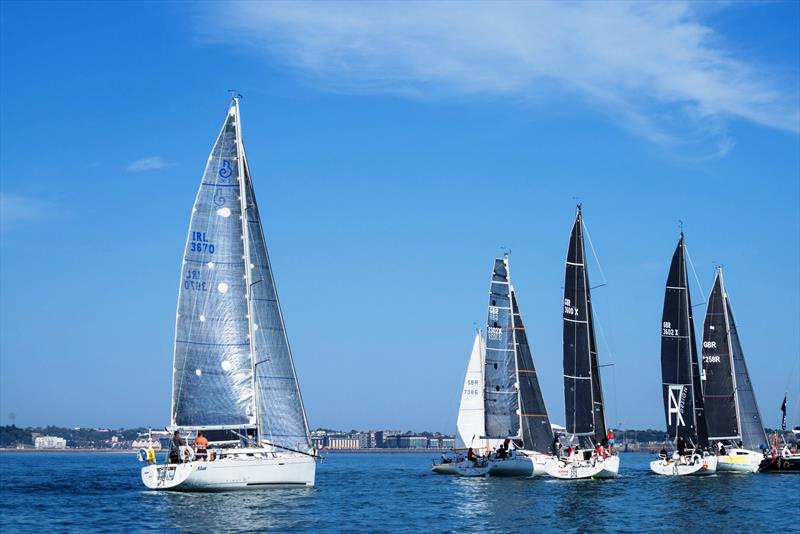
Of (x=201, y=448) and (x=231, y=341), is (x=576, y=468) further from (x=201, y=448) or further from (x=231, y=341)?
(x=201, y=448)

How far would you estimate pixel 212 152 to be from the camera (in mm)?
46344

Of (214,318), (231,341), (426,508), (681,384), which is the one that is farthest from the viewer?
(681,384)

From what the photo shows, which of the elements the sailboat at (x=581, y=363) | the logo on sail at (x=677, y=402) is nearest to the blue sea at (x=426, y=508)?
the sailboat at (x=581, y=363)

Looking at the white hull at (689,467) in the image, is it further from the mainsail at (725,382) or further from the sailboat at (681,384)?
the mainsail at (725,382)

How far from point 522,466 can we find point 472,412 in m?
11.3

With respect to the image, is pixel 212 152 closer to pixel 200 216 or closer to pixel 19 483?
pixel 200 216

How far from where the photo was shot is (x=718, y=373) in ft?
237

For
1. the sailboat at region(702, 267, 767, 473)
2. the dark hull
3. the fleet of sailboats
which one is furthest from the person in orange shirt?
the dark hull

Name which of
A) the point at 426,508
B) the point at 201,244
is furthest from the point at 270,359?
the point at 426,508

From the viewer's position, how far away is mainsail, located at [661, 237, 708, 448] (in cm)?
6769

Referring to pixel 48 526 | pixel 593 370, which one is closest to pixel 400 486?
pixel 593 370

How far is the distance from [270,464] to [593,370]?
27.0 meters

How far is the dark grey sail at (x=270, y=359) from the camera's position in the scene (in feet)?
151

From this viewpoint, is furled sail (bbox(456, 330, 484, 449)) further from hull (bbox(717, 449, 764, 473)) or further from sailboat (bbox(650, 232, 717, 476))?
hull (bbox(717, 449, 764, 473))
